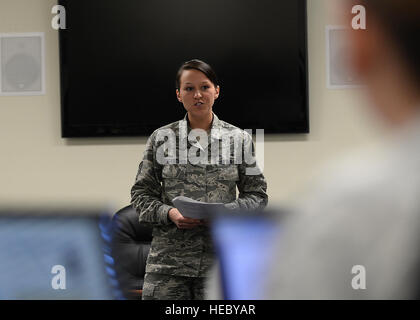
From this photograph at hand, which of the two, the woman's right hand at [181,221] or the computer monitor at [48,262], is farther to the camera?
the woman's right hand at [181,221]

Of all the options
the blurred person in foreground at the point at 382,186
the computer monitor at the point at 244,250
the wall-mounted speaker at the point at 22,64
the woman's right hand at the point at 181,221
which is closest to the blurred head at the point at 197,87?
the woman's right hand at the point at 181,221

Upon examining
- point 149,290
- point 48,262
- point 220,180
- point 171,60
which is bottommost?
point 149,290

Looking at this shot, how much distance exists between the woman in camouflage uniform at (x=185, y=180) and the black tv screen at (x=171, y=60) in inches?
35.9

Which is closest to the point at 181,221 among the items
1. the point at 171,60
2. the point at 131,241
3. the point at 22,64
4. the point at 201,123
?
the point at 201,123

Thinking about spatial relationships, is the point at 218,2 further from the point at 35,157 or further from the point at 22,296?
the point at 22,296

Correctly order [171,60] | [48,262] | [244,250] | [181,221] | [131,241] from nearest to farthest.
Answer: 1. [244,250]
2. [48,262]
3. [181,221]
4. [131,241]
5. [171,60]

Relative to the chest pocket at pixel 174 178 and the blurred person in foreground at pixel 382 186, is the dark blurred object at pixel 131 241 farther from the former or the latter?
the blurred person in foreground at pixel 382 186

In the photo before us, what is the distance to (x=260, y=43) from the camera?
7.23 feet

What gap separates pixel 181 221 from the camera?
113 cm

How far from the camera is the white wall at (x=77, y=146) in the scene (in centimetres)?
221

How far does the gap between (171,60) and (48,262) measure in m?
1.42

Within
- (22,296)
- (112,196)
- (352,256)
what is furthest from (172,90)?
(352,256)

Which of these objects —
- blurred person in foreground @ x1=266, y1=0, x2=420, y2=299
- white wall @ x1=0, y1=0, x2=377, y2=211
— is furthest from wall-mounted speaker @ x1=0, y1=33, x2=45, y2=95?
blurred person in foreground @ x1=266, y1=0, x2=420, y2=299

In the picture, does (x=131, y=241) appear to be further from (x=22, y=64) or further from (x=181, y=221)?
(x=22, y=64)
